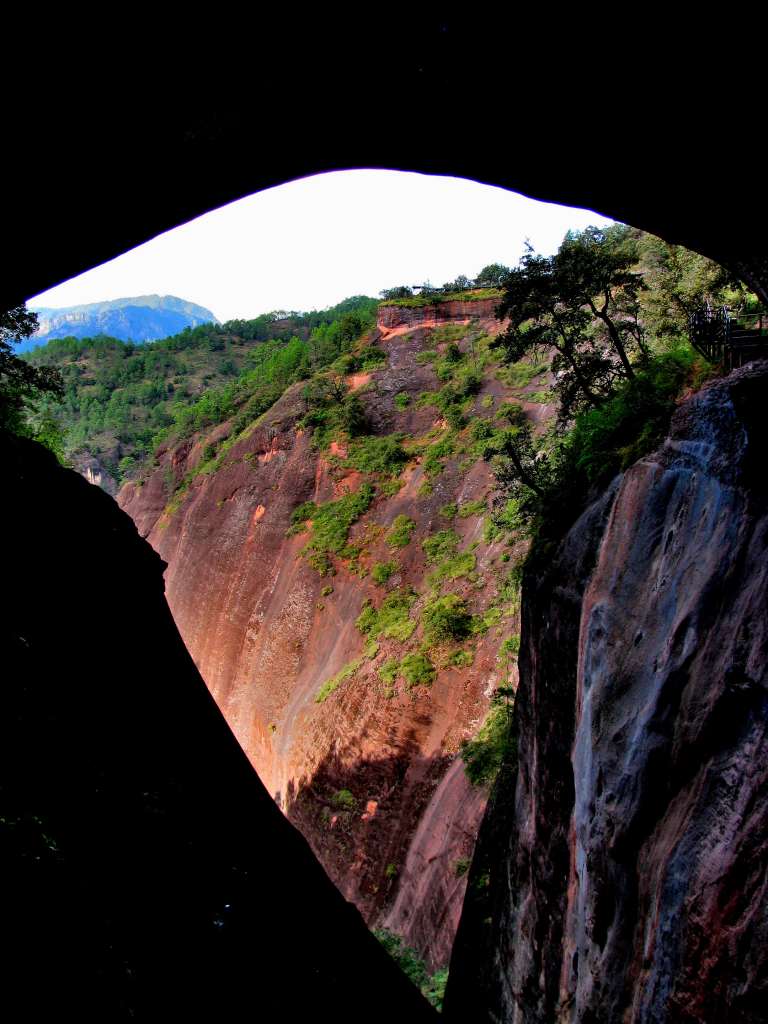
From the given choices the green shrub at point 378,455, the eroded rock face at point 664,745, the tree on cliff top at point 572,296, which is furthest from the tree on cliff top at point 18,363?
the green shrub at point 378,455

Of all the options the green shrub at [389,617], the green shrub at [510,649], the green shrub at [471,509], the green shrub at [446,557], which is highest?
the green shrub at [471,509]

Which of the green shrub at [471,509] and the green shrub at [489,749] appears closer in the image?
the green shrub at [489,749]

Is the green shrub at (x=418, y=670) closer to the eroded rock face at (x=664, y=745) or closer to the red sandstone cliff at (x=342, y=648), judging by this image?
the red sandstone cliff at (x=342, y=648)

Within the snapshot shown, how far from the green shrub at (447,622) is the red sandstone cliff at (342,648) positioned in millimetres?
721

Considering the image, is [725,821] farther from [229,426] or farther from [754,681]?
[229,426]

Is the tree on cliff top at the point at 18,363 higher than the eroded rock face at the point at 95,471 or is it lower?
lower

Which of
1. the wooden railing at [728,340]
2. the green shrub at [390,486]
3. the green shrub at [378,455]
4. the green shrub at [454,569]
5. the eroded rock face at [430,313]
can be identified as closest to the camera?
the wooden railing at [728,340]

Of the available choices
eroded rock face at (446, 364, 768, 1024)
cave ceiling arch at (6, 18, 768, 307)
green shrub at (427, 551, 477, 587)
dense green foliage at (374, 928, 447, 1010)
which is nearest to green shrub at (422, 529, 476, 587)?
green shrub at (427, 551, 477, 587)

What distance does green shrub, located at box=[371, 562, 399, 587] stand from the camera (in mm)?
31250

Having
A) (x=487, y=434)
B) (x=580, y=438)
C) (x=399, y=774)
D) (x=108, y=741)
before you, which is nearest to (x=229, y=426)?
(x=487, y=434)

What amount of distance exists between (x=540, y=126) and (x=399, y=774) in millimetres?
20988

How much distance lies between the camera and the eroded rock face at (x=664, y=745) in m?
4.96

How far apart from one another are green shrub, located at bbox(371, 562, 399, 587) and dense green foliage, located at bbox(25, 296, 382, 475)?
34.4 meters

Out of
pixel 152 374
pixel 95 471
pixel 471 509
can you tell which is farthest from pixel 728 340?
pixel 152 374
